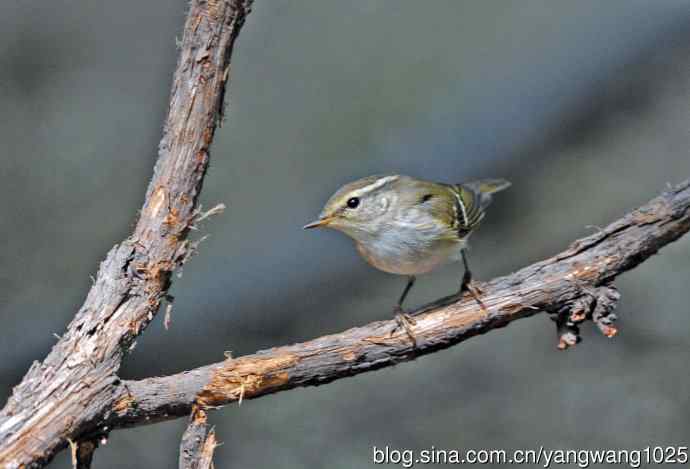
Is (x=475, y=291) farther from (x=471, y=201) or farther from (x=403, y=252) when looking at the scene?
(x=471, y=201)

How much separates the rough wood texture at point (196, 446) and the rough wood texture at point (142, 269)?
0.20m

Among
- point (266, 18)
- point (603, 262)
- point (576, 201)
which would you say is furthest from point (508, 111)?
point (603, 262)

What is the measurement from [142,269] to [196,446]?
46 centimetres

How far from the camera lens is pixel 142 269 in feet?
6.68

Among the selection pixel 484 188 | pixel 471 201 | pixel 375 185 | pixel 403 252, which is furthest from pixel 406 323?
pixel 484 188

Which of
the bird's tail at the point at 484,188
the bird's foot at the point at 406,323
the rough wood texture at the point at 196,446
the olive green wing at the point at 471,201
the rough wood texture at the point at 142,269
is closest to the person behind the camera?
the rough wood texture at the point at 142,269

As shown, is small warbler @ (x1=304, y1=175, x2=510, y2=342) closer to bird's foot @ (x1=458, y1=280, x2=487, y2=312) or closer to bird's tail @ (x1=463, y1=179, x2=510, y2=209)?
bird's foot @ (x1=458, y1=280, x2=487, y2=312)

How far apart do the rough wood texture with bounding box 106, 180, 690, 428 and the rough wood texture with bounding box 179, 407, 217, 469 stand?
3 cm

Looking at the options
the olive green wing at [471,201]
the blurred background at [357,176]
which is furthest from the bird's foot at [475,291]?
the blurred background at [357,176]

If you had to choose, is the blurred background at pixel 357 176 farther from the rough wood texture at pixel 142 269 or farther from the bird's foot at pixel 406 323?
the bird's foot at pixel 406 323

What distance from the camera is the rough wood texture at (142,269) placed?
6.09 ft

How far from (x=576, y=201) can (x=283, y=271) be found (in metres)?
1.58

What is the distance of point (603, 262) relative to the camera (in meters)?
2.19

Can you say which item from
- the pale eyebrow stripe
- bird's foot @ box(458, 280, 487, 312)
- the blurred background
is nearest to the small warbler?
the pale eyebrow stripe
